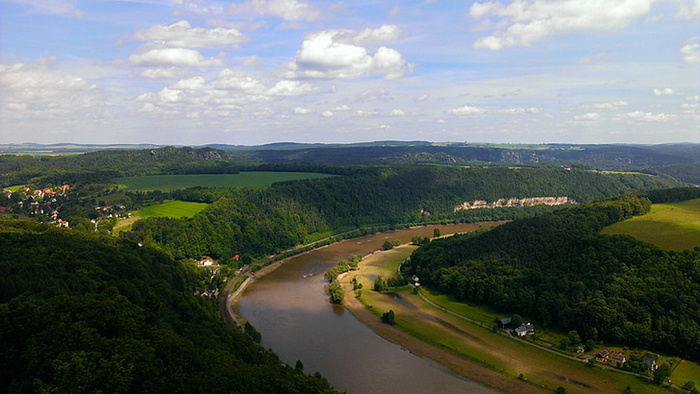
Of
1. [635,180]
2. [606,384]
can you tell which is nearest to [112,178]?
[606,384]

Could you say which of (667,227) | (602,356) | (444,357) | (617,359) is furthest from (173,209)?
(667,227)

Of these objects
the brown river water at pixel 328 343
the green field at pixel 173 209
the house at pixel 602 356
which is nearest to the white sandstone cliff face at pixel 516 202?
the brown river water at pixel 328 343

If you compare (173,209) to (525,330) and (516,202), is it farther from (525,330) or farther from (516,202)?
(516,202)

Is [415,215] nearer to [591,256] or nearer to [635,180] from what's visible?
[591,256]

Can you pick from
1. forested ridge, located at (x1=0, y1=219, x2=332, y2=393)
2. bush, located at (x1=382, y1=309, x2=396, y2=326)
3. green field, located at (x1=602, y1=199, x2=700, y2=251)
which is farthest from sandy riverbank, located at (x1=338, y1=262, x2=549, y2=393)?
green field, located at (x1=602, y1=199, x2=700, y2=251)

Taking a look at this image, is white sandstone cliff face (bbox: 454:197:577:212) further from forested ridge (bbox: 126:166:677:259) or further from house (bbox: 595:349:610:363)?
house (bbox: 595:349:610:363)

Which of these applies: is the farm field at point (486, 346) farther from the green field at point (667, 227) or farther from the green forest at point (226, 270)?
the green field at point (667, 227)
